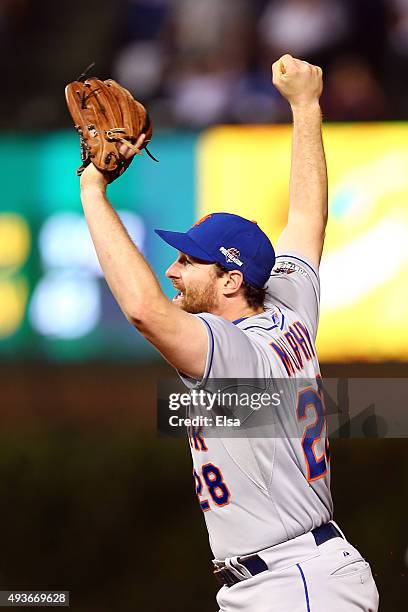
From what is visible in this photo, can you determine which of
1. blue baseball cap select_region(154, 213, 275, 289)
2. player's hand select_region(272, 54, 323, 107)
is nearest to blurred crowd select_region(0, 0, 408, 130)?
player's hand select_region(272, 54, 323, 107)

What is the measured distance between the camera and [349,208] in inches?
191

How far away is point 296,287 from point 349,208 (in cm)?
255

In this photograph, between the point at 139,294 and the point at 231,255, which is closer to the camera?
the point at 139,294

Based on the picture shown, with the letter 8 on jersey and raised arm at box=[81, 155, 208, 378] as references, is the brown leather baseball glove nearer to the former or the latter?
raised arm at box=[81, 155, 208, 378]

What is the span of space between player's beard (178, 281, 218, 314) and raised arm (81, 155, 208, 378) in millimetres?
235

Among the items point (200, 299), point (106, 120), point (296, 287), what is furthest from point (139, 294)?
point (296, 287)

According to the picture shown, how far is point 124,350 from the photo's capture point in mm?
4832

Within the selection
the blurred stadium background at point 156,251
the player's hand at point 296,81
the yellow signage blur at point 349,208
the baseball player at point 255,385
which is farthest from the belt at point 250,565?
the yellow signage blur at point 349,208

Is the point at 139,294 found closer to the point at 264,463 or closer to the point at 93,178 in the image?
the point at 93,178

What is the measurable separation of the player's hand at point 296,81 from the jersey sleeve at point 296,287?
15.6 inches

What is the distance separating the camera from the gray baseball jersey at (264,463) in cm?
208

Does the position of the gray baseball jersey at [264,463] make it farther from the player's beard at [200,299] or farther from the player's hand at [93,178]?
the player's hand at [93,178]

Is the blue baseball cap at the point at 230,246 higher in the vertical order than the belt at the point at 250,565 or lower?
higher

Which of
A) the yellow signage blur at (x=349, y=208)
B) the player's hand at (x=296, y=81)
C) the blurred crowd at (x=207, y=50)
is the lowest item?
the player's hand at (x=296, y=81)
